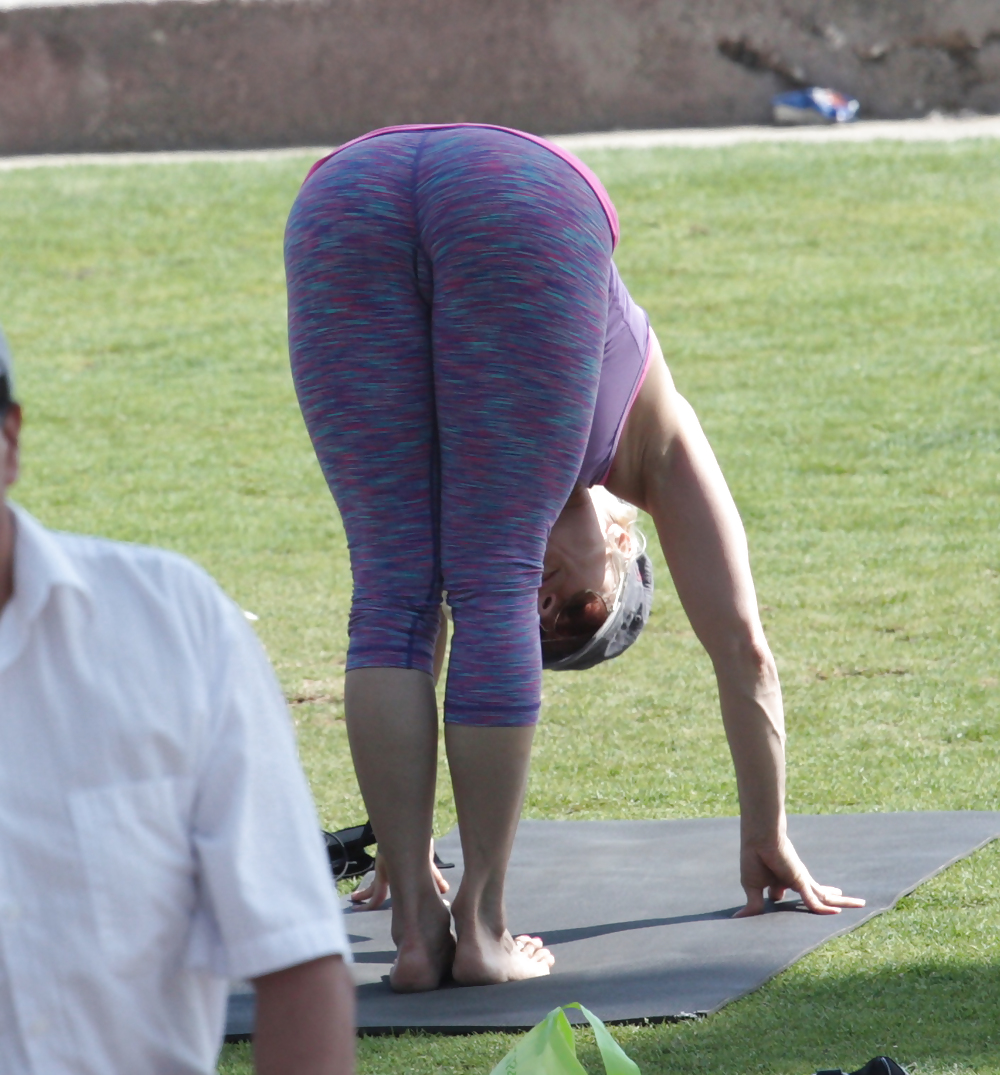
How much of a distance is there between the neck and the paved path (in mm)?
10830

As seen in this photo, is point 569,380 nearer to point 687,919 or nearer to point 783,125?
point 687,919

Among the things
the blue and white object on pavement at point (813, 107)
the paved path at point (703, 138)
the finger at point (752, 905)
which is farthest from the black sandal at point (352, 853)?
the blue and white object on pavement at point (813, 107)

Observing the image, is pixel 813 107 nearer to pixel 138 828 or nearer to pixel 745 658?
pixel 745 658

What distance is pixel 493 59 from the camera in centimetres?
1253

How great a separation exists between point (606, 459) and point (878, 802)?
4.09 feet

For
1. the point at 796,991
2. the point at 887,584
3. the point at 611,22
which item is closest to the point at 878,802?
the point at 796,991

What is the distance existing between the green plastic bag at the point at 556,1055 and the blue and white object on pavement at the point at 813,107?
1129 cm

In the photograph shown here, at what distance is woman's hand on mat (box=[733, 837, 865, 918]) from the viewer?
3092 millimetres

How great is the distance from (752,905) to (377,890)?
69 centimetres

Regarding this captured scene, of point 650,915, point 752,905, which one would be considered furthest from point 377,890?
point 752,905

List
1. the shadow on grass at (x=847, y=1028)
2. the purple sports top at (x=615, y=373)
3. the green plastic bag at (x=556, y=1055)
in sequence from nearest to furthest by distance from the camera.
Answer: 1. the green plastic bag at (x=556, y=1055)
2. the shadow on grass at (x=847, y=1028)
3. the purple sports top at (x=615, y=373)

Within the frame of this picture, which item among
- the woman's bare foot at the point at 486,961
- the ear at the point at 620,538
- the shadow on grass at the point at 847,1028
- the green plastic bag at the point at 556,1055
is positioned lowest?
the woman's bare foot at the point at 486,961

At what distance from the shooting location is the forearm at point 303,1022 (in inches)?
53.5

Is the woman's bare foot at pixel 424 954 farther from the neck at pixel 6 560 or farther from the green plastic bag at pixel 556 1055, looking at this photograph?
the neck at pixel 6 560
